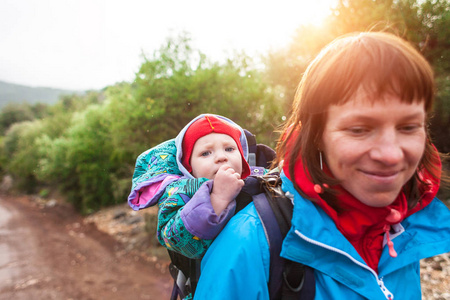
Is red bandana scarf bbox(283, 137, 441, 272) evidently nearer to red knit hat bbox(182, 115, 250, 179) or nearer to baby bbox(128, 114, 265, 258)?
baby bbox(128, 114, 265, 258)

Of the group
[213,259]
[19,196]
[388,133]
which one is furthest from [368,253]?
[19,196]

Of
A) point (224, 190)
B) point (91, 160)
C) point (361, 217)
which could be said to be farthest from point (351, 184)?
point (91, 160)

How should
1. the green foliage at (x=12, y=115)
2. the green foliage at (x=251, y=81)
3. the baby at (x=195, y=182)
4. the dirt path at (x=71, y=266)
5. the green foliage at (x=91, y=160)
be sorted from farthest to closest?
the green foliage at (x=12, y=115) < the green foliage at (x=91, y=160) < the dirt path at (x=71, y=266) < the green foliage at (x=251, y=81) < the baby at (x=195, y=182)

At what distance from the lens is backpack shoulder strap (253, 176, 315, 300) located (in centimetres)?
104

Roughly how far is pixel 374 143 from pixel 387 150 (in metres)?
0.05

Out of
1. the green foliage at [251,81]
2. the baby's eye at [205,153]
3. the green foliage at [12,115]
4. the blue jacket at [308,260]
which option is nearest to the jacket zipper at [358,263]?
the blue jacket at [308,260]

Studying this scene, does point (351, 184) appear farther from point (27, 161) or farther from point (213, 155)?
point (27, 161)

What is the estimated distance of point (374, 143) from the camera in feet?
3.34

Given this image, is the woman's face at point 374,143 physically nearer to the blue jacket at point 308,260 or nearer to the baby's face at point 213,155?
the blue jacket at point 308,260

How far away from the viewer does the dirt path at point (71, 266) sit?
679cm

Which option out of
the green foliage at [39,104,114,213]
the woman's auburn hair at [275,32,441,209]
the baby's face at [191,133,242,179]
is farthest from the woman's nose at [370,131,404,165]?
the green foliage at [39,104,114,213]

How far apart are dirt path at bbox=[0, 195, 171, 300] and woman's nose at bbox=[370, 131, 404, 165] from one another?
633 cm

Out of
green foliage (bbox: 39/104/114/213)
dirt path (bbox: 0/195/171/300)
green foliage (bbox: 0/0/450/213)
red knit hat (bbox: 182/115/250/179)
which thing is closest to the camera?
red knit hat (bbox: 182/115/250/179)

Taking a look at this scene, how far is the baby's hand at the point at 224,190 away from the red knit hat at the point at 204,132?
0.56 meters
